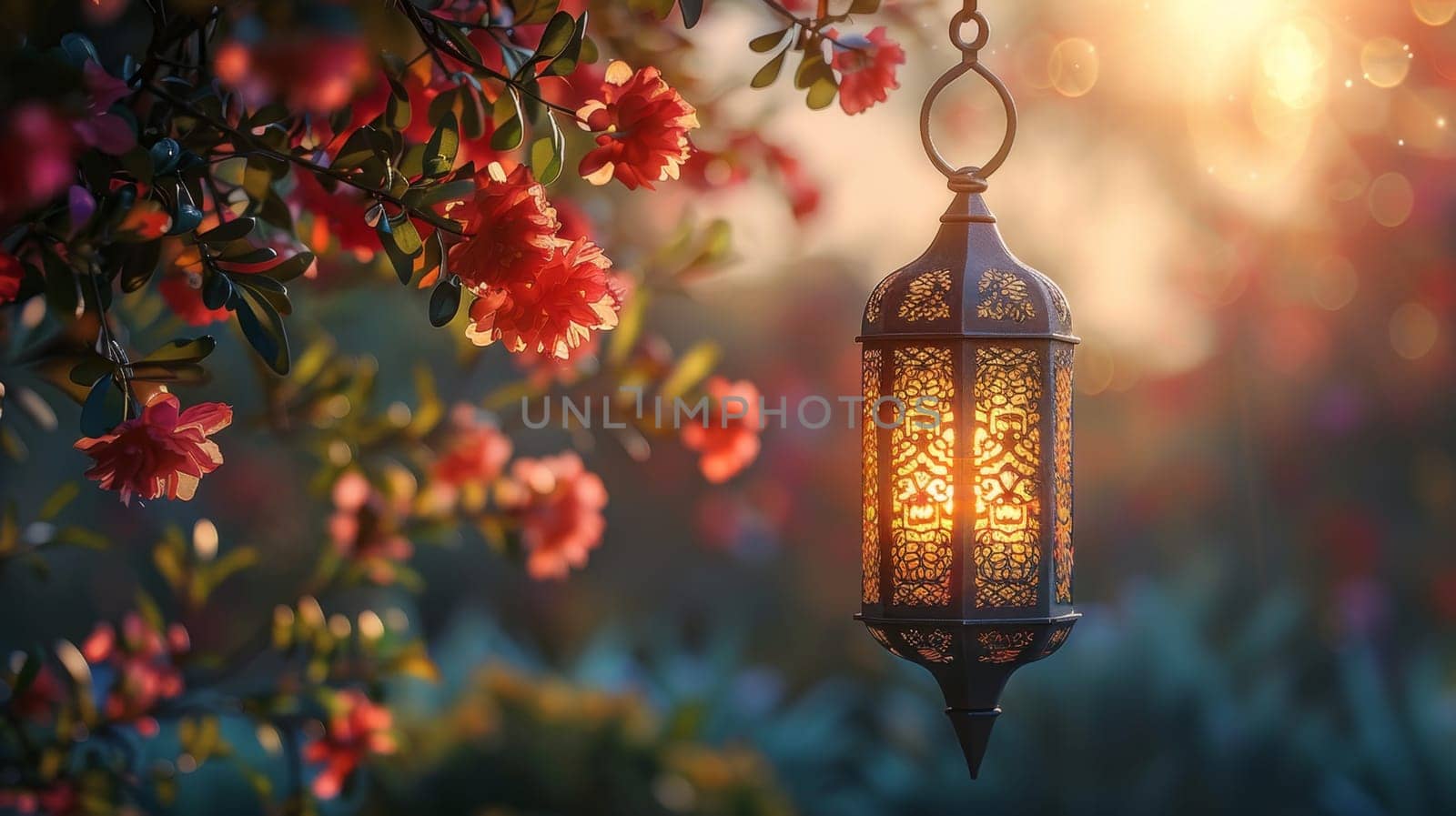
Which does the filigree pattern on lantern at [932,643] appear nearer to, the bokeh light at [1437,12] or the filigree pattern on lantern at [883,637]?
the filigree pattern on lantern at [883,637]

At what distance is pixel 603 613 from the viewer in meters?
6.39

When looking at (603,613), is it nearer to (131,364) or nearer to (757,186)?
(757,186)

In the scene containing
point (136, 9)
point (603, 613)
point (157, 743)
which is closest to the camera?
point (136, 9)

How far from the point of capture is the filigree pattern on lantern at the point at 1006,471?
190cm

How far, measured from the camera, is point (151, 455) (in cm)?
137

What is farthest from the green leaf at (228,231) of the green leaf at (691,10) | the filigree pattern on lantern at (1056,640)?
the filigree pattern on lantern at (1056,640)

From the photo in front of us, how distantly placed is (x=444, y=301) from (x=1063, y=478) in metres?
0.91

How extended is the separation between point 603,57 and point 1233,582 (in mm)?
4067

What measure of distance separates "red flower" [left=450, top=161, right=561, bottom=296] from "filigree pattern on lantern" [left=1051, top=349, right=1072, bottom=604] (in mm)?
763

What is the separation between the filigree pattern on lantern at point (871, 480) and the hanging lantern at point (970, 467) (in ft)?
0.05

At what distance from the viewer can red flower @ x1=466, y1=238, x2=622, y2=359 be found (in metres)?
1.47

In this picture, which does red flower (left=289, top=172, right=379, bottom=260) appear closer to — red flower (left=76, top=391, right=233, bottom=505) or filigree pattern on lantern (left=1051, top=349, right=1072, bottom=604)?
red flower (left=76, top=391, right=233, bottom=505)

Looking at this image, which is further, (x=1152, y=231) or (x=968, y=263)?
(x=1152, y=231)

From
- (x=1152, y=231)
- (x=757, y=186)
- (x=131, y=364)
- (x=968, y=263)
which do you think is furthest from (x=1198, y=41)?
(x=131, y=364)
